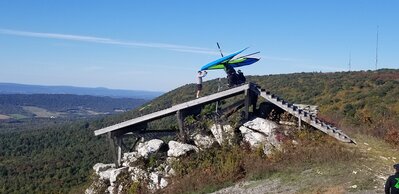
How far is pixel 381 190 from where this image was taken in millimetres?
11719

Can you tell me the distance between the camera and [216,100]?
65.1 ft

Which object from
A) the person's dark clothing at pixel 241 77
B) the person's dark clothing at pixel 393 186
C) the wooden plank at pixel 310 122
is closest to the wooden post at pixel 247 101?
the wooden plank at pixel 310 122

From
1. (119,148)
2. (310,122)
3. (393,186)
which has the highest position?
(310,122)

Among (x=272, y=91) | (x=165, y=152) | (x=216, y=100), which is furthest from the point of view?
(x=272, y=91)

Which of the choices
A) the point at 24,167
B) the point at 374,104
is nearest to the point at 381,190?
the point at 374,104

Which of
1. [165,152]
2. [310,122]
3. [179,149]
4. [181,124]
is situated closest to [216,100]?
[181,124]

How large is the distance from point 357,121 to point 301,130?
24.9ft

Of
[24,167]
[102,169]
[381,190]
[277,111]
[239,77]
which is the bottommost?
[24,167]

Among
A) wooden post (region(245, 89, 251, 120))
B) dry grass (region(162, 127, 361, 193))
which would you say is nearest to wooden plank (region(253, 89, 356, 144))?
dry grass (region(162, 127, 361, 193))

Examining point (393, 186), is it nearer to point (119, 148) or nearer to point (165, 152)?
point (165, 152)

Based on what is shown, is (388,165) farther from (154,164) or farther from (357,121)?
(357,121)

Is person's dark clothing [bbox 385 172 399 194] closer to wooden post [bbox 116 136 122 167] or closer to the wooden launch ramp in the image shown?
the wooden launch ramp

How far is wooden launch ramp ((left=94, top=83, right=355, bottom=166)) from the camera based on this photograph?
17750mm

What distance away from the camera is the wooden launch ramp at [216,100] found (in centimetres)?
1775
